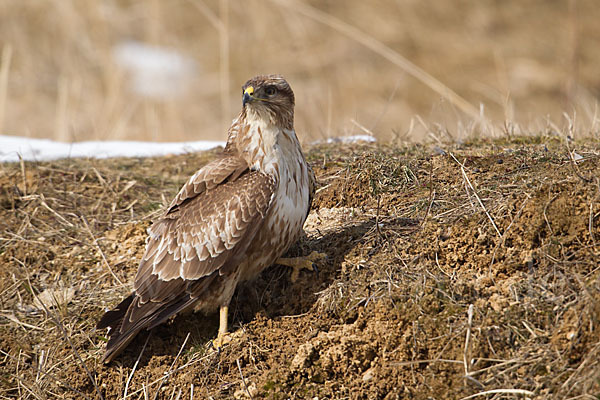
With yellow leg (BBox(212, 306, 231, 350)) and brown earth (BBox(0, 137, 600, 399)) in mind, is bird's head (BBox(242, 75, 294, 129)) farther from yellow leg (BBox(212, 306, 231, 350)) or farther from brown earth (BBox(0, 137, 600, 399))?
yellow leg (BBox(212, 306, 231, 350))

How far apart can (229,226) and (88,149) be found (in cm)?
377

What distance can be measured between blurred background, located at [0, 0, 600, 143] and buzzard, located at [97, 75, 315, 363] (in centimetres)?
671

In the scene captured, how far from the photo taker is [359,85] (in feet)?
46.3

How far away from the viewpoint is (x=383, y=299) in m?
3.81

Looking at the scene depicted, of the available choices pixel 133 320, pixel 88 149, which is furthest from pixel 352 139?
pixel 133 320

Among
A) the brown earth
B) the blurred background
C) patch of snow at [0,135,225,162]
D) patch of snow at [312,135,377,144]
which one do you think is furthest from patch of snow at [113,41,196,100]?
the brown earth

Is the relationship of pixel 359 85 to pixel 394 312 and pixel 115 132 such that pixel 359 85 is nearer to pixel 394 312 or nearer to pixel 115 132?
pixel 115 132

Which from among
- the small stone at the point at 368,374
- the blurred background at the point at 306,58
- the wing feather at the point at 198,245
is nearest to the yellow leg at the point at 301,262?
the wing feather at the point at 198,245

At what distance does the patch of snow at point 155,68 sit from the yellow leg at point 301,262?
1120 cm

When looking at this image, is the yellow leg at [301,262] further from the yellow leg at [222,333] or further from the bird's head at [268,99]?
the bird's head at [268,99]

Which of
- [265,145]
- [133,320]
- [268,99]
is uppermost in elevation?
[268,99]

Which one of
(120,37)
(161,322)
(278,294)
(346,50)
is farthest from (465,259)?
(120,37)

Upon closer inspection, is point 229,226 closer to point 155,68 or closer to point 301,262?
point 301,262

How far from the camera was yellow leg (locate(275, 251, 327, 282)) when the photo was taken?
4.29 meters
